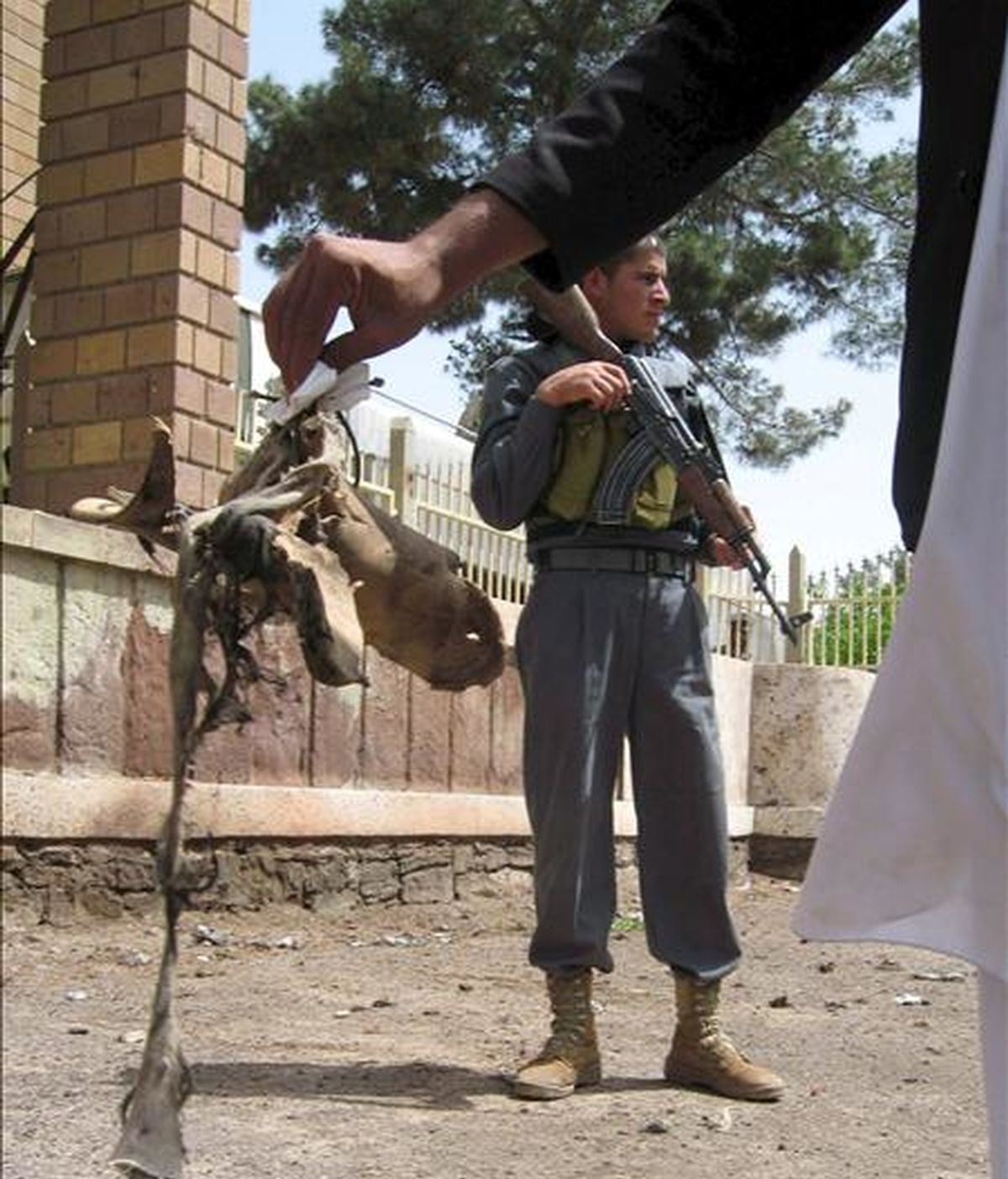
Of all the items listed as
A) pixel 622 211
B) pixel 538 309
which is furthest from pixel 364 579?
pixel 538 309

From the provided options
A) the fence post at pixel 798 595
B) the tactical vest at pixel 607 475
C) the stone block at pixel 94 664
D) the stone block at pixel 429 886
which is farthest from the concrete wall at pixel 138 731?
the fence post at pixel 798 595

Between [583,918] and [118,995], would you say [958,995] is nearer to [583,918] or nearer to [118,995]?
[583,918]

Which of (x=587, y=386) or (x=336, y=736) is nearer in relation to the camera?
(x=587, y=386)

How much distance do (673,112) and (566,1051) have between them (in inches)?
94.7

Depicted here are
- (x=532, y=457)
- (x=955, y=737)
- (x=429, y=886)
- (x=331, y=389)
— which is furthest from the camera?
(x=429, y=886)

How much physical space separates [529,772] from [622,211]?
2.34m

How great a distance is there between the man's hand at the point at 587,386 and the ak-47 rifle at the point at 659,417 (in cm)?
9

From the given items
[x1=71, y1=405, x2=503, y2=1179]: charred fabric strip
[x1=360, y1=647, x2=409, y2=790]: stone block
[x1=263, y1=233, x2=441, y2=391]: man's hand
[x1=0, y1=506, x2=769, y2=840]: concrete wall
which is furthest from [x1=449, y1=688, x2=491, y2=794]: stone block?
[x1=263, y1=233, x2=441, y2=391]: man's hand

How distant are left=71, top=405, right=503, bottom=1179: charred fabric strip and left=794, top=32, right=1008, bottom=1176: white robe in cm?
44

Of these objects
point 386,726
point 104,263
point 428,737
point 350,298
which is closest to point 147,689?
point 386,726

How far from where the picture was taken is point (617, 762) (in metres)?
3.71

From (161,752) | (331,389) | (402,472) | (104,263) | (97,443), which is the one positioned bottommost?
(161,752)

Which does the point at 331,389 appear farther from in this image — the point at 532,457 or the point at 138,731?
the point at 138,731

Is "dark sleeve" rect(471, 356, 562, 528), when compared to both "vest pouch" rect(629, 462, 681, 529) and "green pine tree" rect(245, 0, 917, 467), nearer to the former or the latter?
"vest pouch" rect(629, 462, 681, 529)
